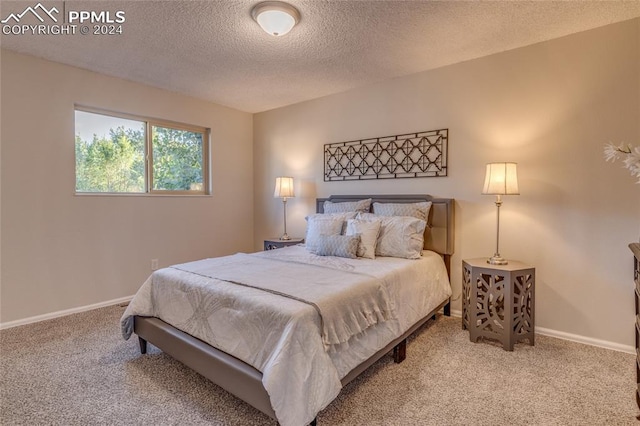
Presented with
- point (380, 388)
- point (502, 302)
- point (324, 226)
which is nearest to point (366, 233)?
point (324, 226)

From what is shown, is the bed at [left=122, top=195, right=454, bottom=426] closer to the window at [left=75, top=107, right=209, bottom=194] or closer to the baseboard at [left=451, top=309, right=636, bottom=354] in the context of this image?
the baseboard at [left=451, top=309, right=636, bottom=354]

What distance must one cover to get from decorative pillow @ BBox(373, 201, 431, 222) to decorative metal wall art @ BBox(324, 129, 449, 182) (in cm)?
38

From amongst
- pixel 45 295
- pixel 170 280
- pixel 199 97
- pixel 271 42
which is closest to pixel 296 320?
pixel 170 280

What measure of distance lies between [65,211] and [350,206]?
2860 mm

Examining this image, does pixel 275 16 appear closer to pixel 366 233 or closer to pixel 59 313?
pixel 366 233

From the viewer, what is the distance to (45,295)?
3.03 m

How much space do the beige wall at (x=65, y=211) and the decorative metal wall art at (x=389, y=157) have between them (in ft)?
6.25

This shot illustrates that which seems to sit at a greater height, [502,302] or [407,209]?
[407,209]

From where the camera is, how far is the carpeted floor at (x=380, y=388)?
5.49ft

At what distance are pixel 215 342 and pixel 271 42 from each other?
7.62 feet

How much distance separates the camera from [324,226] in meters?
3.10

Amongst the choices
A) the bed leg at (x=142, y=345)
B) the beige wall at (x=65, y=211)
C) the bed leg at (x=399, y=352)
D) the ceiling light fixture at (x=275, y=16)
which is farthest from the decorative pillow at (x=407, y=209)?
the beige wall at (x=65, y=211)

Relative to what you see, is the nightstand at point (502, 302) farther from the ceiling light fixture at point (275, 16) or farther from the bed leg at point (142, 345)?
the bed leg at point (142, 345)

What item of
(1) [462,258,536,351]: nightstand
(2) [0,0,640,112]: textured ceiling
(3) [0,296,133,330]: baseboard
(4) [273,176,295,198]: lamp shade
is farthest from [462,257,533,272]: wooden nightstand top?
(3) [0,296,133,330]: baseboard
